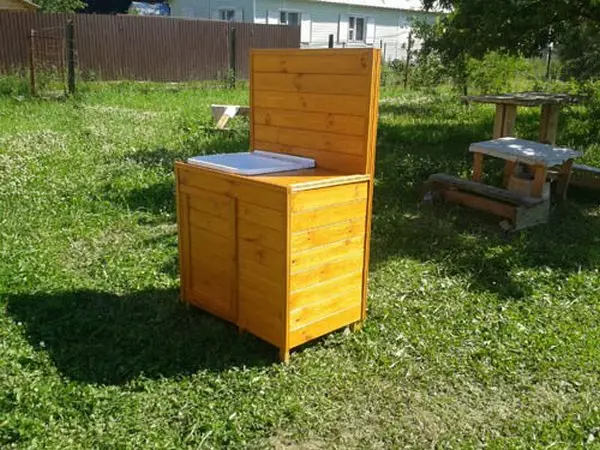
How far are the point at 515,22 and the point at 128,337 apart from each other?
5353mm

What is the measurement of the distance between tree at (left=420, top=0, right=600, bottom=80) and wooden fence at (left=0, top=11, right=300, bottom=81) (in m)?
11.0

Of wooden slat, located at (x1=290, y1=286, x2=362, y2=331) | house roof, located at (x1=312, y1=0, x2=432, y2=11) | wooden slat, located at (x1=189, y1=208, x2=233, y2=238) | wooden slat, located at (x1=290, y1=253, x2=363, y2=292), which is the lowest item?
wooden slat, located at (x1=290, y1=286, x2=362, y2=331)

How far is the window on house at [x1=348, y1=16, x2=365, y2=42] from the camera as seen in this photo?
28250mm

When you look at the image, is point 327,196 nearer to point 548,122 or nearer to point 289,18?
point 548,122

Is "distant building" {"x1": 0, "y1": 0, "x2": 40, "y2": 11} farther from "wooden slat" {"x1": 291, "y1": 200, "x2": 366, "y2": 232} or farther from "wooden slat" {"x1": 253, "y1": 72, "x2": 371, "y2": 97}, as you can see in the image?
"wooden slat" {"x1": 291, "y1": 200, "x2": 366, "y2": 232}

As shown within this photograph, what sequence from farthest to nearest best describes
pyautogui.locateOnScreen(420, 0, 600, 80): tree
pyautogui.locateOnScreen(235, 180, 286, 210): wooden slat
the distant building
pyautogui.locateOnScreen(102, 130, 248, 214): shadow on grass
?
the distant building
pyautogui.locateOnScreen(420, 0, 600, 80): tree
pyautogui.locateOnScreen(102, 130, 248, 214): shadow on grass
pyautogui.locateOnScreen(235, 180, 286, 210): wooden slat

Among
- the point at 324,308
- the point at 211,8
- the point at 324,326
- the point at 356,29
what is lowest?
the point at 324,326

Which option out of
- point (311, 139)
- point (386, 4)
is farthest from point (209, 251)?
point (386, 4)

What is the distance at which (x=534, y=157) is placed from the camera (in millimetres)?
5473

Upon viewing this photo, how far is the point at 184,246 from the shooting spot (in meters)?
3.71

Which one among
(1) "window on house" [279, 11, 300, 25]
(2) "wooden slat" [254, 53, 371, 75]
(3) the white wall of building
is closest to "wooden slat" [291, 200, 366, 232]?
(2) "wooden slat" [254, 53, 371, 75]

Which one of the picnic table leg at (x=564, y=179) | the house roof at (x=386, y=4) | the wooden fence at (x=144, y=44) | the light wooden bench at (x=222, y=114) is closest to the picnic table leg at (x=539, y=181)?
the picnic table leg at (x=564, y=179)

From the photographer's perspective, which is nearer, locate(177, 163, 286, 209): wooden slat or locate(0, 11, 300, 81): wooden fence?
locate(177, 163, 286, 209): wooden slat

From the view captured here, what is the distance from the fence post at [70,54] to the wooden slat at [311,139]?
10404 mm
